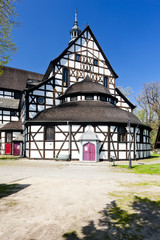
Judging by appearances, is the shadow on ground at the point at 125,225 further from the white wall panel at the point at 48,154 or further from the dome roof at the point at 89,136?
the white wall panel at the point at 48,154

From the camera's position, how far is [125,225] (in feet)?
15.0

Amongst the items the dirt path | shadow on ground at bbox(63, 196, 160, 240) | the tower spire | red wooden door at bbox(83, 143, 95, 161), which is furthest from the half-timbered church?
the tower spire

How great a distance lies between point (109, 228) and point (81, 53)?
30.0 m

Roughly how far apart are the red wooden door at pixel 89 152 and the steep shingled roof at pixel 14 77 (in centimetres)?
2115

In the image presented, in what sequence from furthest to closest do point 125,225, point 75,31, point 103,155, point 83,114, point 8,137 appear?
1. point 75,31
2. point 8,137
3. point 83,114
4. point 103,155
5. point 125,225

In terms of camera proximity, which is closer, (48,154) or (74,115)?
(48,154)

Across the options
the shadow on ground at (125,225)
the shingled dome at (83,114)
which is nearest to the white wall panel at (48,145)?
the shingled dome at (83,114)

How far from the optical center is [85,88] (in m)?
27.0

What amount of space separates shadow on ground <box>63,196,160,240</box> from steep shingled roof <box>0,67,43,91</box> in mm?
33925

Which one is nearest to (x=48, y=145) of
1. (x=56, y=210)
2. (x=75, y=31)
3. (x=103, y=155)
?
(x=103, y=155)

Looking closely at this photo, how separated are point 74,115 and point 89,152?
530cm

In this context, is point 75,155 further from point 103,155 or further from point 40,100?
point 40,100

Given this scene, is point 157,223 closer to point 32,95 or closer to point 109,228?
point 109,228

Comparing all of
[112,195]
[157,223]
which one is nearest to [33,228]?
[157,223]
